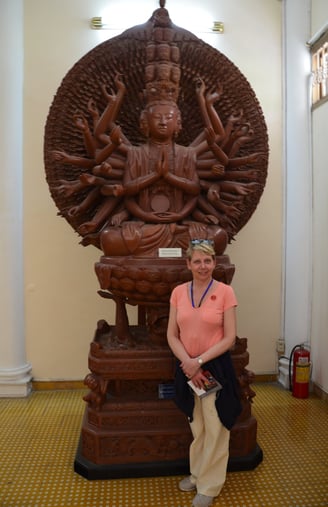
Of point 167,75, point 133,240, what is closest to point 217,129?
point 167,75

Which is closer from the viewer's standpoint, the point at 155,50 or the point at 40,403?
the point at 155,50

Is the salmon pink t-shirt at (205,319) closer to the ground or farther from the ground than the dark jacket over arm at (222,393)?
farther from the ground

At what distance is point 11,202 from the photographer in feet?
12.6

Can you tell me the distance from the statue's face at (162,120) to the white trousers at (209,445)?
1.65 meters

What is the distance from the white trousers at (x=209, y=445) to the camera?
7.74 feet

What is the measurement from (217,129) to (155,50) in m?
0.66

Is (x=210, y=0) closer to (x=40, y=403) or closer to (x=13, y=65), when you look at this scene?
(x=13, y=65)

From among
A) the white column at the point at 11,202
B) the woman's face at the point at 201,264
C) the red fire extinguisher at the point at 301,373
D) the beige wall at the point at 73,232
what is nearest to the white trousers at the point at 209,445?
the woman's face at the point at 201,264

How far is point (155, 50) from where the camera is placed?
3035mm

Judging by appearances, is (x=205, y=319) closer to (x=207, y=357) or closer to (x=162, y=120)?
(x=207, y=357)

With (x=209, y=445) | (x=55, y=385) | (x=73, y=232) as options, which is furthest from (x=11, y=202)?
(x=209, y=445)

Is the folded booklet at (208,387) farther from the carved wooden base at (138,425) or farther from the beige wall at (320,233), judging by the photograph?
the beige wall at (320,233)

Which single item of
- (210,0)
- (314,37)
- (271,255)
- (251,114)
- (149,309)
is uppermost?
(210,0)

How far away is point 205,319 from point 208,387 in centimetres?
33
